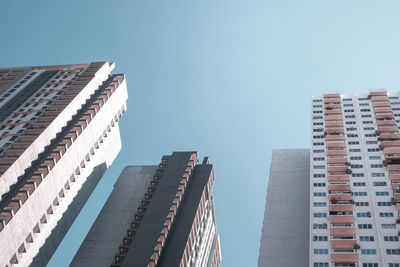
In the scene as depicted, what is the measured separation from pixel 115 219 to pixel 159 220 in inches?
532

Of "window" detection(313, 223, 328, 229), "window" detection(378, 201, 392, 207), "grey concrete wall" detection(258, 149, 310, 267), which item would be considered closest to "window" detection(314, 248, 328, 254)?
"window" detection(313, 223, 328, 229)

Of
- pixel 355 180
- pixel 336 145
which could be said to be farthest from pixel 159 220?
pixel 336 145

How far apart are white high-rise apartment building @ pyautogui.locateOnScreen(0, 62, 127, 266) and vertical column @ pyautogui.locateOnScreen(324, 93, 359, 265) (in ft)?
144

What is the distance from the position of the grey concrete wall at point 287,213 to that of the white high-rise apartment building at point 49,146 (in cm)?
3419

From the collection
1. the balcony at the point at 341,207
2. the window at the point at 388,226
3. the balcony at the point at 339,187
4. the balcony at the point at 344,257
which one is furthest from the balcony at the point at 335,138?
the balcony at the point at 344,257

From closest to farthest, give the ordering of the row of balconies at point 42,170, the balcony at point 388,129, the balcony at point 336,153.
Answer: the row of balconies at point 42,170 < the balcony at point 336,153 < the balcony at point 388,129

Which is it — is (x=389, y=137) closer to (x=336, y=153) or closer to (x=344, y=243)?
(x=336, y=153)

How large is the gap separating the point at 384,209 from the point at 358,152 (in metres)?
16.7

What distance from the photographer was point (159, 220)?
85.7 metres

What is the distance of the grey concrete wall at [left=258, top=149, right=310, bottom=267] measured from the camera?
288 feet

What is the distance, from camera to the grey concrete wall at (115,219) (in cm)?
8631

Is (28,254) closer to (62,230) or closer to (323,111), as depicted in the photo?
(62,230)

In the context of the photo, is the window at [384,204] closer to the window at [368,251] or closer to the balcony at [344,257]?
the window at [368,251]

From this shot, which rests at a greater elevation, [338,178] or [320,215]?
[338,178]
